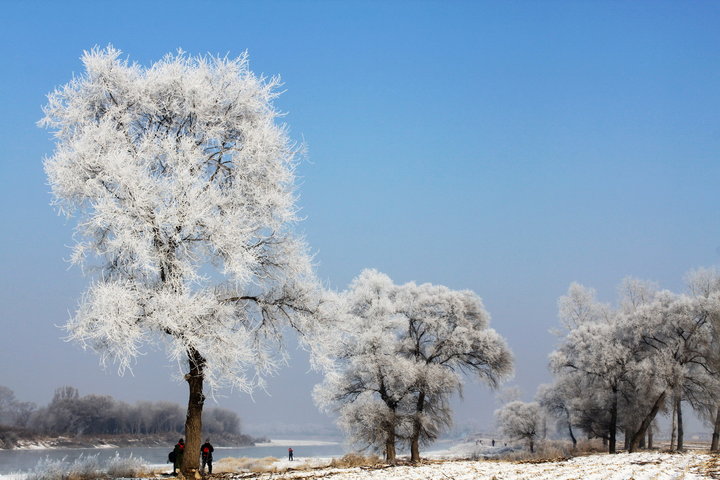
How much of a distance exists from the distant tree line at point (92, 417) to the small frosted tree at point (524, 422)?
85918 millimetres

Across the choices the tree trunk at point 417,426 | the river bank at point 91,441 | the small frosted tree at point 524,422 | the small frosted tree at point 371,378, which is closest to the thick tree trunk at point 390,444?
the small frosted tree at point 371,378

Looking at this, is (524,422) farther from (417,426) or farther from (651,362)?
(417,426)

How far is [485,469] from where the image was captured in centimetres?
1959

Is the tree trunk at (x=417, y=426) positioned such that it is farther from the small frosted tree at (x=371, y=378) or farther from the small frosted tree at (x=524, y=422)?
the small frosted tree at (x=524, y=422)

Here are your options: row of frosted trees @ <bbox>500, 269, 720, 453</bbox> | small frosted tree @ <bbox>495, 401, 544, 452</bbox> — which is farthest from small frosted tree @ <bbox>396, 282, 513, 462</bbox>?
small frosted tree @ <bbox>495, 401, 544, 452</bbox>

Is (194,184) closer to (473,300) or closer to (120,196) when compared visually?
(120,196)

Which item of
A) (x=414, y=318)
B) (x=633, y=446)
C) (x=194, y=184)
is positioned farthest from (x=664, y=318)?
(x=194, y=184)

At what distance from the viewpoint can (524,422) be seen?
2194 inches

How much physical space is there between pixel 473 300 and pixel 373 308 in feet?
22.9

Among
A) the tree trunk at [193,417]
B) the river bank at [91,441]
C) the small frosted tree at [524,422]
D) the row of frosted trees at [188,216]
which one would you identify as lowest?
the river bank at [91,441]

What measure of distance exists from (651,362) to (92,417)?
111m

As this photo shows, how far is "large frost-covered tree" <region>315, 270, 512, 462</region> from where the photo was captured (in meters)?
30.7

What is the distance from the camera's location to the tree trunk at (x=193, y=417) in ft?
50.2

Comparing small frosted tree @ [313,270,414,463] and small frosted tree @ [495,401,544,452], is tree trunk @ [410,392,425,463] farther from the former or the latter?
small frosted tree @ [495,401,544,452]
